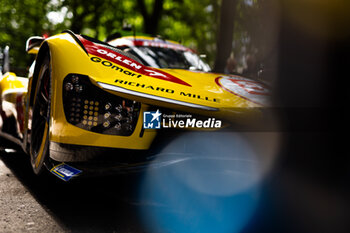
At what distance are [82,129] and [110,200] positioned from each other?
885mm

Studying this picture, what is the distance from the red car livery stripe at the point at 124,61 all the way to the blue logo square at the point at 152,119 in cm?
30

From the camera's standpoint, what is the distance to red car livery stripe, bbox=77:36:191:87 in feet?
8.92

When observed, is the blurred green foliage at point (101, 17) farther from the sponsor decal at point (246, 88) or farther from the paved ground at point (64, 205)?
the sponsor decal at point (246, 88)

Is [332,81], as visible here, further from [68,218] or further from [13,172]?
[13,172]

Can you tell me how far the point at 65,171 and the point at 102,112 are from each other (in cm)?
45

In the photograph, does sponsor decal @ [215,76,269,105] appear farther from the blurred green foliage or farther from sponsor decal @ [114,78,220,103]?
the blurred green foliage

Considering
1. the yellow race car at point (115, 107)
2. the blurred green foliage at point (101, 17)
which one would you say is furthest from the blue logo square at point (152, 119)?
the blurred green foliage at point (101, 17)

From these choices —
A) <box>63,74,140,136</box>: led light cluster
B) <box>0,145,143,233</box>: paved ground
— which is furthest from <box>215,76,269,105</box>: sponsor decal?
<box>0,145,143,233</box>: paved ground

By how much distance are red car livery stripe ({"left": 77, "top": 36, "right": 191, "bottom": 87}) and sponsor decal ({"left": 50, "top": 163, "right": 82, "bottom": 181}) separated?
745 millimetres

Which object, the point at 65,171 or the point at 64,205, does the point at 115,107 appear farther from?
the point at 64,205

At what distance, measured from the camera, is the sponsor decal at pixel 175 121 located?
8.02 ft

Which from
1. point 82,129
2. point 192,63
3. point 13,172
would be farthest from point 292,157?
point 13,172

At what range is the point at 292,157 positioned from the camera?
2.20 meters

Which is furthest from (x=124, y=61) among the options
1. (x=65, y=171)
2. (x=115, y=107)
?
(x=65, y=171)
